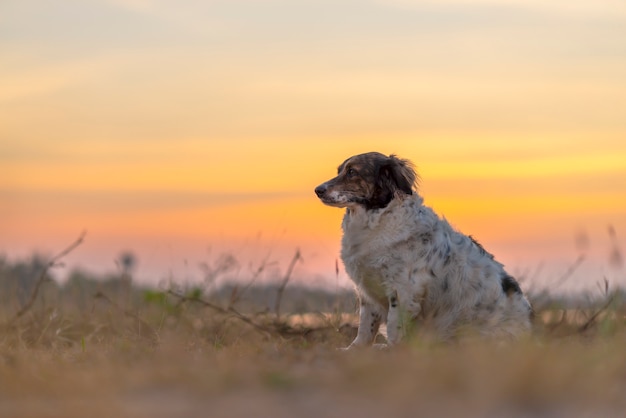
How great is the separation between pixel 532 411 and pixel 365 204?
455 cm

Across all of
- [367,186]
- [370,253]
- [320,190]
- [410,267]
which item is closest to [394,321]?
[410,267]

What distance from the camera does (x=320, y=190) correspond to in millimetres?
9180

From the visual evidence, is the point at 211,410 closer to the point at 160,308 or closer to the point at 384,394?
the point at 384,394

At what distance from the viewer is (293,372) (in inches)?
230

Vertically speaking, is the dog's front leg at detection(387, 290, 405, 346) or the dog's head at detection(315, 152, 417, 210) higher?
the dog's head at detection(315, 152, 417, 210)

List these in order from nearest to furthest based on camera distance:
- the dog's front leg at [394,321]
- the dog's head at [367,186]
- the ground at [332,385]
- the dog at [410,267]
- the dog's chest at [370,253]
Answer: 1. the ground at [332,385]
2. the dog's front leg at [394,321]
3. the dog at [410,267]
4. the dog's chest at [370,253]
5. the dog's head at [367,186]

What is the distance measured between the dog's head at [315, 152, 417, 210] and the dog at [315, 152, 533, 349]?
0.01 m

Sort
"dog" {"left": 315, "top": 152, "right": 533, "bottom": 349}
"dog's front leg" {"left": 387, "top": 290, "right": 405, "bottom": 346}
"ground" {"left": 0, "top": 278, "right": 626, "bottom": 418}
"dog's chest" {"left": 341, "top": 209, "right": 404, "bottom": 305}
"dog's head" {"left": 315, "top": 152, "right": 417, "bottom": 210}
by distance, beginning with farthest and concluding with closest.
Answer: "dog's head" {"left": 315, "top": 152, "right": 417, "bottom": 210}, "dog's chest" {"left": 341, "top": 209, "right": 404, "bottom": 305}, "dog" {"left": 315, "top": 152, "right": 533, "bottom": 349}, "dog's front leg" {"left": 387, "top": 290, "right": 405, "bottom": 346}, "ground" {"left": 0, "top": 278, "right": 626, "bottom": 418}

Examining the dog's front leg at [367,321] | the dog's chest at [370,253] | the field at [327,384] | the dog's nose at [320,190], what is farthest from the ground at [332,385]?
the dog's nose at [320,190]

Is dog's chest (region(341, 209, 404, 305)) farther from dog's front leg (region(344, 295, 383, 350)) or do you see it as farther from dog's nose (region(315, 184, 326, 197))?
dog's nose (region(315, 184, 326, 197))

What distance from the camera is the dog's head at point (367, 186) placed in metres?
9.17

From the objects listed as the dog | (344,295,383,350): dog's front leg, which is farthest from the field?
(344,295,383,350): dog's front leg

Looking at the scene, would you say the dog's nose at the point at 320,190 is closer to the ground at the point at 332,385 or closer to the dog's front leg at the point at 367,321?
the dog's front leg at the point at 367,321

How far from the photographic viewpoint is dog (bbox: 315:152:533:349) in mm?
8758
